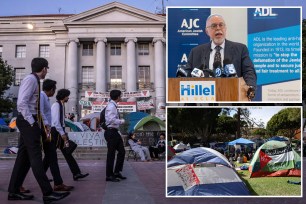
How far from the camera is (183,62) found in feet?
13.7

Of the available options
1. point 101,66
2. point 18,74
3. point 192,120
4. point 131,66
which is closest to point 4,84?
point 18,74

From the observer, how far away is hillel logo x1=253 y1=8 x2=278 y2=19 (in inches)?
167

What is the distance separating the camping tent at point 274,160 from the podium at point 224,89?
0.60 m

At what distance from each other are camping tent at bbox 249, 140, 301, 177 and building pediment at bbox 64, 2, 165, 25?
47.6 m

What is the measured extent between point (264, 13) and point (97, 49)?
48.2 m

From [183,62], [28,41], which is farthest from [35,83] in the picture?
[28,41]

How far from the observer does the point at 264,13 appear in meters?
4.26

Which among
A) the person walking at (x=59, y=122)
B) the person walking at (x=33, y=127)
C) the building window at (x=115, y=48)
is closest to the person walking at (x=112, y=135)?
the person walking at (x=59, y=122)

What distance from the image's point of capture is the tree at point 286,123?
13.9 ft

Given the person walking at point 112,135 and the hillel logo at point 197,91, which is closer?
the hillel logo at point 197,91

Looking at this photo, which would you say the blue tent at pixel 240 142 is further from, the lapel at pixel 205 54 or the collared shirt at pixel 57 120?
the collared shirt at pixel 57 120

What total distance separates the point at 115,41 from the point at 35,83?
4827 centimetres

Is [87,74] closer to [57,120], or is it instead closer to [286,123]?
[57,120]

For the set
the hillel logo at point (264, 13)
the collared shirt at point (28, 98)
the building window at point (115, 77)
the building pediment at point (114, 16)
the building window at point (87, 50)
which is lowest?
the collared shirt at point (28, 98)
